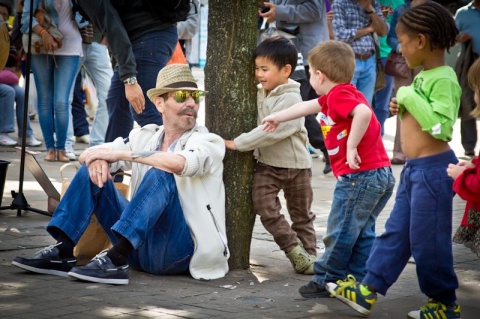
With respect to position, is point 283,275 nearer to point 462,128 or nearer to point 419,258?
point 419,258

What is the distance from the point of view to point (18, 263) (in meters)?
5.68

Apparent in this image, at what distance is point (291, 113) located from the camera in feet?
18.1

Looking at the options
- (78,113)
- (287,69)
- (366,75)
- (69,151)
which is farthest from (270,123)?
(78,113)

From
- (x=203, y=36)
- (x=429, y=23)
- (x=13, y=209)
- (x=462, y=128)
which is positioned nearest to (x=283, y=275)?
(x=429, y=23)

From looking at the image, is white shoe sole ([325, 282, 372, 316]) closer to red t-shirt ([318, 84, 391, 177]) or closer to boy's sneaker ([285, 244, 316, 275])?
red t-shirt ([318, 84, 391, 177])

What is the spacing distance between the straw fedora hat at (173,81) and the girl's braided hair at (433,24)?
1.51 m

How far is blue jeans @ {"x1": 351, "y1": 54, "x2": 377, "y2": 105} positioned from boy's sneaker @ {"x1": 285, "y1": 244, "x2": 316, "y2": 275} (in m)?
4.75

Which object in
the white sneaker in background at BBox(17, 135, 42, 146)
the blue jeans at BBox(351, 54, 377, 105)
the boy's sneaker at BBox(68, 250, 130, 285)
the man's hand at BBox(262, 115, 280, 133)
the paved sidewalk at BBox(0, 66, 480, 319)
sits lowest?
the paved sidewalk at BBox(0, 66, 480, 319)

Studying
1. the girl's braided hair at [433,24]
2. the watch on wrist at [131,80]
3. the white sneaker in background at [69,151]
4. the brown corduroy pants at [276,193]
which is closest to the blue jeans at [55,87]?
the white sneaker in background at [69,151]

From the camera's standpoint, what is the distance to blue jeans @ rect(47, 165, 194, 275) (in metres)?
5.50

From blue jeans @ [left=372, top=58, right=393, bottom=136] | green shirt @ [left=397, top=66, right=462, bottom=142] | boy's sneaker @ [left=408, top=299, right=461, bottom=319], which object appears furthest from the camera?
blue jeans @ [left=372, top=58, right=393, bottom=136]

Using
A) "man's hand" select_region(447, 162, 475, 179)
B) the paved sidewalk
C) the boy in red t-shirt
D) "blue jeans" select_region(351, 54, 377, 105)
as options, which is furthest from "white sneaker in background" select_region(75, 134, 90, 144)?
"man's hand" select_region(447, 162, 475, 179)

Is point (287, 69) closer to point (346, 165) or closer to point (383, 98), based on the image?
point (346, 165)

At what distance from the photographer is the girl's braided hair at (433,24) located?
493 cm
